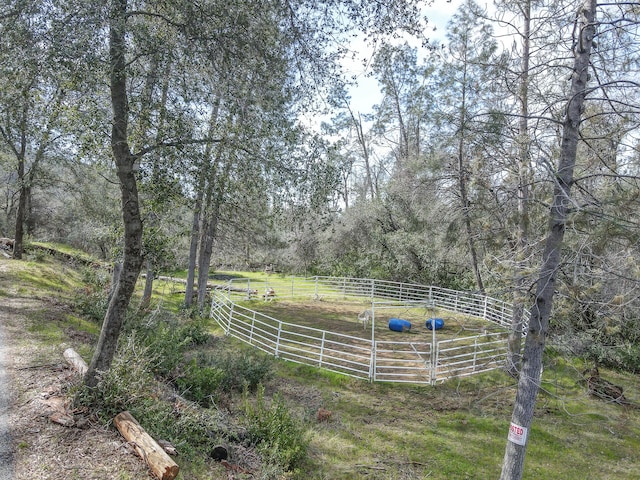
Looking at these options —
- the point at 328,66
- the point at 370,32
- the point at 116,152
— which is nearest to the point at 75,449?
the point at 116,152

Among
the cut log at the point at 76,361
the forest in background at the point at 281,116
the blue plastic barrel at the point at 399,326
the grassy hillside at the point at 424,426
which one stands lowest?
the grassy hillside at the point at 424,426

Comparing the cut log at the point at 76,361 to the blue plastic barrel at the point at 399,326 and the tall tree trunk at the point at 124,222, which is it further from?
the blue plastic barrel at the point at 399,326

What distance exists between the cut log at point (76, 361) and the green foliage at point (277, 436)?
2547 mm

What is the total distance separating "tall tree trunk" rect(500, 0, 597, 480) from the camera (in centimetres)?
514

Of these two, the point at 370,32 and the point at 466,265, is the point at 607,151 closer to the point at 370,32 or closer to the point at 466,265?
the point at 370,32

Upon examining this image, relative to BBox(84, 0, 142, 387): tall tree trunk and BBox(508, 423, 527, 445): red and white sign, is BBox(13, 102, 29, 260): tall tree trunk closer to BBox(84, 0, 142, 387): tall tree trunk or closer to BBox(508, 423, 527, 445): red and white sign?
BBox(84, 0, 142, 387): tall tree trunk

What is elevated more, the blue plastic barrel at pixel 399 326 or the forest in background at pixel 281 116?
the forest in background at pixel 281 116

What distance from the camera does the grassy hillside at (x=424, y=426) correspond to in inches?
262

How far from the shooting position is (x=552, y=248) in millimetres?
5195

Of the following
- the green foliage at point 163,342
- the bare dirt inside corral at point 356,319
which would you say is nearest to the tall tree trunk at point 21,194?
the green foliage at point 163,342

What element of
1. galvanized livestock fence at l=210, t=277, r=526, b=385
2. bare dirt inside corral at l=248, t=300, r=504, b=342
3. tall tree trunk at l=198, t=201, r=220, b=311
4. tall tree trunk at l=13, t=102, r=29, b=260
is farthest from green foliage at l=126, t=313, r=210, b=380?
→ tall tree trunk at l=13, t=102, r=29, b=260

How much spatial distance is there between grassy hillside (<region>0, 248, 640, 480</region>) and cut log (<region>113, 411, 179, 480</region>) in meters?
0.55

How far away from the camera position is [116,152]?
510 centimetres

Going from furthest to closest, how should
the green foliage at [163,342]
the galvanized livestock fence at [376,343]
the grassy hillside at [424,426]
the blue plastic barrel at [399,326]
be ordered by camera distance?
1. the blue plastic barrel at [399,326]
2. the galvanized livestock fence at [376,343]
3. the green foliage at [163,342]
4. the grassy hillside at [424,426]
